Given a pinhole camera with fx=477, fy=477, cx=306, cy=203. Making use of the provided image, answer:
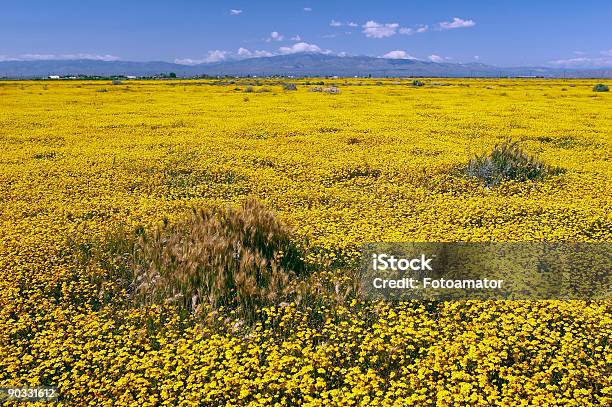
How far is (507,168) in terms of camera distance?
567 inches

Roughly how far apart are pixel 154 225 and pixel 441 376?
6.85 metres

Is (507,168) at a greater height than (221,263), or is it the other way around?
(507,168)

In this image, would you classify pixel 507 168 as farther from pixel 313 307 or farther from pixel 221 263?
pixel 221 263

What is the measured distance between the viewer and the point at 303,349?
5.97m

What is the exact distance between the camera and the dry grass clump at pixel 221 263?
7340mm

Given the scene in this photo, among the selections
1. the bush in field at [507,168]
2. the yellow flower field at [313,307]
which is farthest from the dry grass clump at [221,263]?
the bush in field at [507,168]

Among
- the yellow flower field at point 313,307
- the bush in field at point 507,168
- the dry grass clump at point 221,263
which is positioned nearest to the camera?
the yellow flower field at point 313,307

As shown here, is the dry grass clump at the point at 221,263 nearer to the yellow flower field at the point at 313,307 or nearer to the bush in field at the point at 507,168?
the yellow flower field at the point at 313,307

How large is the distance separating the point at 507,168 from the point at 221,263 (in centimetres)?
1020

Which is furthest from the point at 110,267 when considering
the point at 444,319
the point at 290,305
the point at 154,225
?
the point at 444,319

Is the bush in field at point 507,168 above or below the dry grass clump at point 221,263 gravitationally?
above

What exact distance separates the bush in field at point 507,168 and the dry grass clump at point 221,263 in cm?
793

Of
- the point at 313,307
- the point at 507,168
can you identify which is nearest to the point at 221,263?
the point at 313,307

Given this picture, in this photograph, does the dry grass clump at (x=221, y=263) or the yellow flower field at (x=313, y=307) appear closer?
the yellow flower field at (x=313, y=307)
